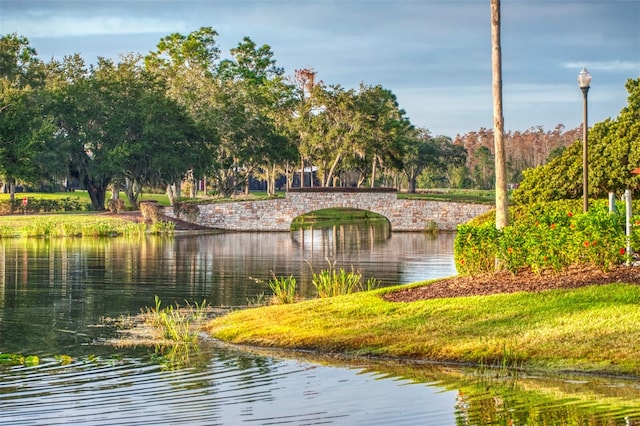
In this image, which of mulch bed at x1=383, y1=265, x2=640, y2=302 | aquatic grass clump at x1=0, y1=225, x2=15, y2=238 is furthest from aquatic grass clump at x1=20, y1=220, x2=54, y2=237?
mulch bed at x1=383, y1=265, x2=640, y2=302

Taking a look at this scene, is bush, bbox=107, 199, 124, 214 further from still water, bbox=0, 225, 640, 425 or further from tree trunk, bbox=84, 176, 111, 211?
still water, bbox=0, 225, 640, 425

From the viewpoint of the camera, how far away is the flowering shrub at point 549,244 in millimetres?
17891

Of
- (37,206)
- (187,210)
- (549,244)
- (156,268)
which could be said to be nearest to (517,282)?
(549,244)

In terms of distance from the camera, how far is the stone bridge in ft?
214

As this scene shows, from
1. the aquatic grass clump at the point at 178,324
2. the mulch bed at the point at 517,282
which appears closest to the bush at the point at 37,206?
the aquatic grass clump at the point at 178,324

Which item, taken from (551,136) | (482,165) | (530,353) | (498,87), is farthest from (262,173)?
(530,353)

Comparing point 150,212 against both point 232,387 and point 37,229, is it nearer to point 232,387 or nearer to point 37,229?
point 37,229

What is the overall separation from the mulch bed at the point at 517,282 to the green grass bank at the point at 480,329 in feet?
1.53

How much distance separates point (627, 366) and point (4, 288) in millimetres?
18522

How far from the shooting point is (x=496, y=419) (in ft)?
37.1

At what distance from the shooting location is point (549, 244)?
1839 cm

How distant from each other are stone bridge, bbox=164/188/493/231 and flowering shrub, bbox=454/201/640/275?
149 ft

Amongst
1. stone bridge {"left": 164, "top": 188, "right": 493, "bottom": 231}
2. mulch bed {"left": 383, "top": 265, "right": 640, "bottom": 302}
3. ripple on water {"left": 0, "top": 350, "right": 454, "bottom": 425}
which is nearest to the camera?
ripple on water {"left": 0, "top": 350, "right": 454, "bottom": 425}

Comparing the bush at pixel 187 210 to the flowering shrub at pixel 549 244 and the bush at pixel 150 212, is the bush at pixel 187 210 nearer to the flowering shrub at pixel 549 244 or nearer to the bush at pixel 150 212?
the bush at pixel 150 212
